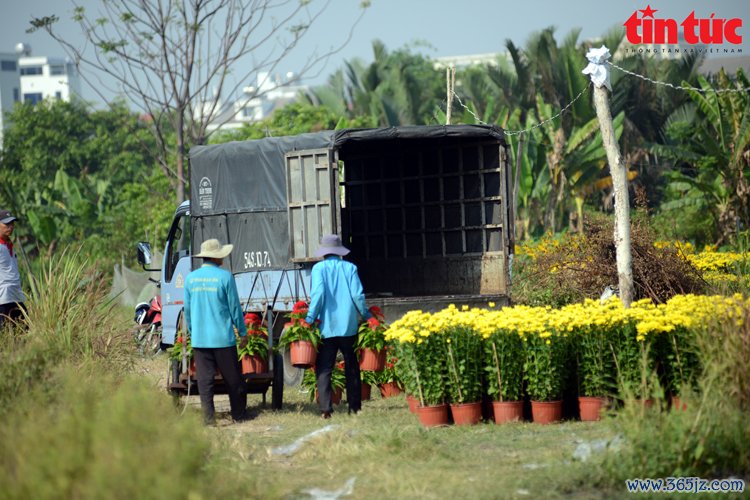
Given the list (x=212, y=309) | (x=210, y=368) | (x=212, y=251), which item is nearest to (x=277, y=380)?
(x=210, y=368)

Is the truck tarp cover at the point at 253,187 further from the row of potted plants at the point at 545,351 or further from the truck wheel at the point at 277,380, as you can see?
the row of potted plants at the point at 545,351

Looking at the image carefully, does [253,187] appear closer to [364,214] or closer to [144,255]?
[144,255]

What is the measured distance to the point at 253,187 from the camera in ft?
52.5

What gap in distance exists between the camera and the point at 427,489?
7676mm

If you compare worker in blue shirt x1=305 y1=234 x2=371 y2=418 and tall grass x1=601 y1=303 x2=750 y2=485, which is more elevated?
worker in blue shirt x1=305 y1=234 x2=371 y2=418

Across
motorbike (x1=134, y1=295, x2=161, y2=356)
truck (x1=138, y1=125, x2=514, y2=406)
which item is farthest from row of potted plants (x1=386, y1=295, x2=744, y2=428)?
motorbike (x1=134, y1=295, x2=161, y2=356)

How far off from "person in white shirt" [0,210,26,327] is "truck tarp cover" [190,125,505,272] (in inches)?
158

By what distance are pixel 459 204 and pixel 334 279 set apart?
5.81 m

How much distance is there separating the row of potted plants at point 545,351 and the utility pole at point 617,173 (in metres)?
2.10

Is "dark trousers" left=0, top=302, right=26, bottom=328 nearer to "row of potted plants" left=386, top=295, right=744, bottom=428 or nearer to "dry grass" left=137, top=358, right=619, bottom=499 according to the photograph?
"dry grass" left=137, top=358, right=619, bottom=499

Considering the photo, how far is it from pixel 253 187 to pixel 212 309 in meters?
5.14

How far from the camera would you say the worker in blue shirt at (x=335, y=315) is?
1126cm

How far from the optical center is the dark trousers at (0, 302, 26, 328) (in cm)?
1227

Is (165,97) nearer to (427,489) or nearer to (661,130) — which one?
(427,489)
